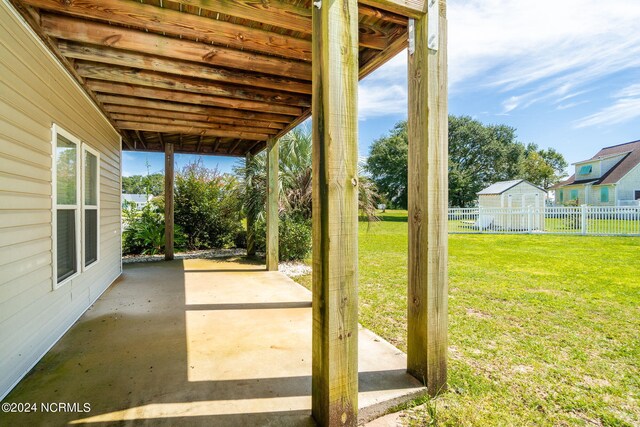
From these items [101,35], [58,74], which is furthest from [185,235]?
[101,35]

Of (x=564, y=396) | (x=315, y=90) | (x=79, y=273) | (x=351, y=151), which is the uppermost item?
(x=315, y=90)

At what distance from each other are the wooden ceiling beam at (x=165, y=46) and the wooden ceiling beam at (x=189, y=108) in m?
1.27

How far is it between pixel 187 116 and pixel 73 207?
2.04 m

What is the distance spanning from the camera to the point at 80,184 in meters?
3.19

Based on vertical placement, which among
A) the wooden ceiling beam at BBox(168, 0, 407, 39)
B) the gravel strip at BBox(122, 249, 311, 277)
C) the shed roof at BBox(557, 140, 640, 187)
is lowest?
the gravel strip at BBox(122, 249, 311, 277)

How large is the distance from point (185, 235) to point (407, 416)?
7476mm

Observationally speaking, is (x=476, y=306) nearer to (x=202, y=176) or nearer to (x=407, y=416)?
(x=407, y=416)

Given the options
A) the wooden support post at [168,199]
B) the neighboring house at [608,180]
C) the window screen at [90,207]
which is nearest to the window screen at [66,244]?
the window screen at [90,207]

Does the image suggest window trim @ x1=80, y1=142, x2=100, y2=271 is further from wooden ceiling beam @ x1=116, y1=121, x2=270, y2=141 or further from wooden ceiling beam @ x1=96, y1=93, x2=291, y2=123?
wooden ceiling beam @ x1=116, y1=121, x2=270, y2=141

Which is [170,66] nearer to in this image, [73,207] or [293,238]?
[73,207]

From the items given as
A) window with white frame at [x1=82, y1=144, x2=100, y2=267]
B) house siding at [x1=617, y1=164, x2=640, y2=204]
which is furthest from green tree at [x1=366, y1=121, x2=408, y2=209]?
window with white frame at [x1=82, y1=144, x2=100, y2=267]

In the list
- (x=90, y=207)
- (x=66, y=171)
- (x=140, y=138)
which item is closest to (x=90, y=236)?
(x=90, y=207)

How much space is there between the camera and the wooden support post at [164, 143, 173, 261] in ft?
20.9

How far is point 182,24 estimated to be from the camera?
85.7 inches
